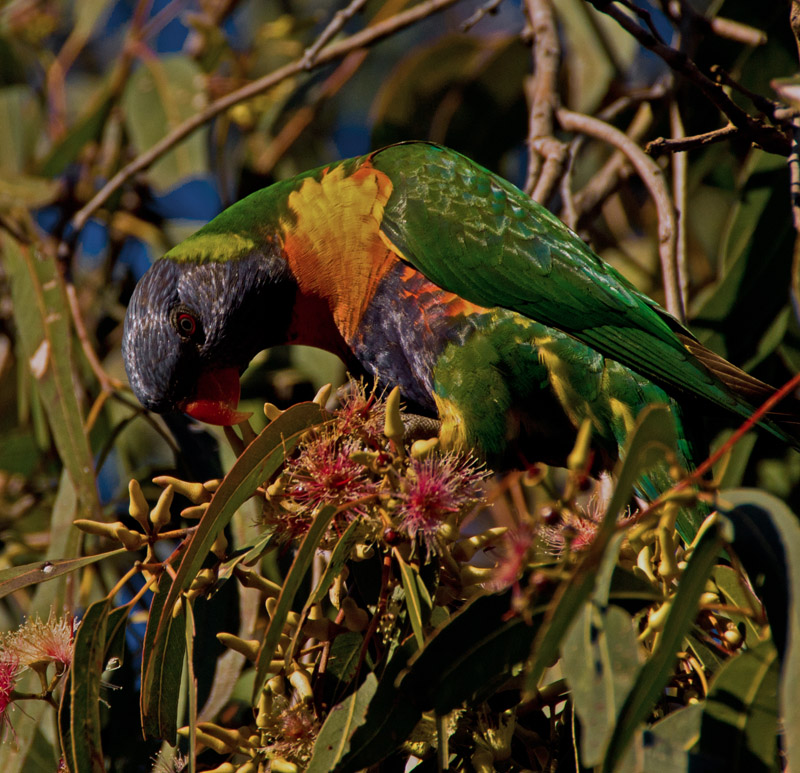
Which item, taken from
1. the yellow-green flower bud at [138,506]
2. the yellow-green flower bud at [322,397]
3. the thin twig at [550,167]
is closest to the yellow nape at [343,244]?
the thin twig at [550,167]

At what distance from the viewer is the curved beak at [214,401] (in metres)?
2.00

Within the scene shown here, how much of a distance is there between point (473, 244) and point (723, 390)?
657mm

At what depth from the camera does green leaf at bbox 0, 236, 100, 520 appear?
81.0 inches

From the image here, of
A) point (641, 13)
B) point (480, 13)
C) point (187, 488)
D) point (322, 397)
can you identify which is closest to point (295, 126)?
point (480, 13)

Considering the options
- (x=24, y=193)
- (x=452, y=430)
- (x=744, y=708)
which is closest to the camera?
(x=744, y=708)

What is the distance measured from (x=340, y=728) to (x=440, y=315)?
3.28 feet

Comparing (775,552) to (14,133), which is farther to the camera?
(14,133)

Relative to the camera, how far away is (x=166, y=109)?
3.32 metres

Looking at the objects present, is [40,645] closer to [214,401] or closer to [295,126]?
[214,401]

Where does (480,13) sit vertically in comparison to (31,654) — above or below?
above

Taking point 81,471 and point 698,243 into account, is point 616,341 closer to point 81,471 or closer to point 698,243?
point 81,471

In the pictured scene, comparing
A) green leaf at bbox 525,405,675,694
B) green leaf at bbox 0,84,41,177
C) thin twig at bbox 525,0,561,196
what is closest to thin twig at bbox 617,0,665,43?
thin twig at bbox 525,0,561,196

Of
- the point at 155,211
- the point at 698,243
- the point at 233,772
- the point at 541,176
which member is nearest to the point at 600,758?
the point at 233,772

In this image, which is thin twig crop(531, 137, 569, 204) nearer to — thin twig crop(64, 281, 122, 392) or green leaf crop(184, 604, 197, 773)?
thin twig crop(64, 281, 122, 392)
